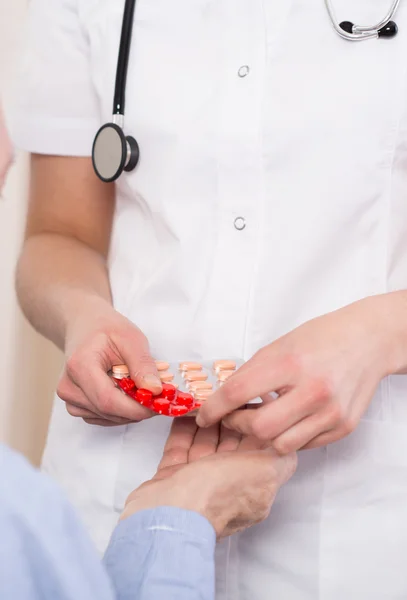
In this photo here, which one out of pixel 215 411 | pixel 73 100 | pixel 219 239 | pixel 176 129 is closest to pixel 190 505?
pixel 215 411

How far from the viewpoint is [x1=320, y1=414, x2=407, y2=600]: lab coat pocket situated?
789mm

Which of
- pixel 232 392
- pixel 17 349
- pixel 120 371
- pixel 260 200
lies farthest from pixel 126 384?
pixel 17 349

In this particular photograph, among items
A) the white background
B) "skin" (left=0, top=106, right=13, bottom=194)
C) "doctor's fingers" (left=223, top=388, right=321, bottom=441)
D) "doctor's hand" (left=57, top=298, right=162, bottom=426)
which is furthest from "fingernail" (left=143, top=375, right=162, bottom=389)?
the white background

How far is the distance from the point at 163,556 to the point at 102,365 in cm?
24

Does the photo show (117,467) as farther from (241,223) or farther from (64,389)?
(241,223)

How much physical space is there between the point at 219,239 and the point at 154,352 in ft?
0.49

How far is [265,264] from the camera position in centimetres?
85

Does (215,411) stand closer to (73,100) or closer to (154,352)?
(154,352)

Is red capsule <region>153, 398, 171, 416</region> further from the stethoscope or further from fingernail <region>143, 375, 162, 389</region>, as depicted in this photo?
the stethoscope

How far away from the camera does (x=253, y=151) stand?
0.84 meters

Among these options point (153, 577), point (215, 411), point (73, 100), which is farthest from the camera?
point (73, 100)

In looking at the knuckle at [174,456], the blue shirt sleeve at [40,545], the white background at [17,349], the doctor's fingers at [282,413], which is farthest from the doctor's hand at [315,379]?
the white background at [17,349]

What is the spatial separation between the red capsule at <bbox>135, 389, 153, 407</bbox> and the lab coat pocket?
20 centimetres

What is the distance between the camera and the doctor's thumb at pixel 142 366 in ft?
2.52
